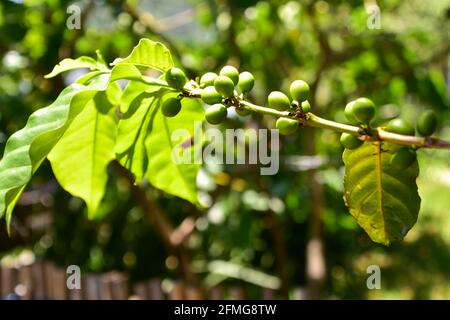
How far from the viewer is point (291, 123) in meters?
0.67

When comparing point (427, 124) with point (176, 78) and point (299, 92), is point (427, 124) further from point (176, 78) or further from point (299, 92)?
point (176, 78)

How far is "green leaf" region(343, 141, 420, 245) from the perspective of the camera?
0.74 m

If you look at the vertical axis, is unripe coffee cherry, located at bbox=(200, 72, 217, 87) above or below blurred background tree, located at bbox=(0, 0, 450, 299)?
below

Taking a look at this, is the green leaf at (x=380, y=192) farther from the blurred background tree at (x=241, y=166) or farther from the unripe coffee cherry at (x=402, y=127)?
the blurred background tree at (x=241, y=166)

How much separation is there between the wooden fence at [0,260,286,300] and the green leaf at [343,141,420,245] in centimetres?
155

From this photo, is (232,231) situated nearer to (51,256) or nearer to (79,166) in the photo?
(51,256)

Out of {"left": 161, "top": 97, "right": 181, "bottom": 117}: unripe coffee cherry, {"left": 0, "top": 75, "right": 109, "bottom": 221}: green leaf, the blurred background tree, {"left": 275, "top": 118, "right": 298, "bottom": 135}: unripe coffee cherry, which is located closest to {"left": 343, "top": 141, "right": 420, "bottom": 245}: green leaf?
{"left": 275, "top": 118, "right": 298, "bottom": 135}: unripe coffee cherry

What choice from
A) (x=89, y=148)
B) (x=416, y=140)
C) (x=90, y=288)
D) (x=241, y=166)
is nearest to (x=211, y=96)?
(x=416, y=140)

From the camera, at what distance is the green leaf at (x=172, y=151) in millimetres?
908

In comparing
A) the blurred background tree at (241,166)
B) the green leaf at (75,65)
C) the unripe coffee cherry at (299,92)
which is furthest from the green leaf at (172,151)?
the blurred background tree at (241,166)

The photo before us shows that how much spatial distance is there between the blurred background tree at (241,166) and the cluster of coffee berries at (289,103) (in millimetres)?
1262

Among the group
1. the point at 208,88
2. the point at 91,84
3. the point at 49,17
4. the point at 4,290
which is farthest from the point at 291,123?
the point at 4,290

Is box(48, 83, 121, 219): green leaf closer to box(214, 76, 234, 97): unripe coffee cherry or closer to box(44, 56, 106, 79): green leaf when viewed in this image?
box(44, 56, 106, 79): green leaf

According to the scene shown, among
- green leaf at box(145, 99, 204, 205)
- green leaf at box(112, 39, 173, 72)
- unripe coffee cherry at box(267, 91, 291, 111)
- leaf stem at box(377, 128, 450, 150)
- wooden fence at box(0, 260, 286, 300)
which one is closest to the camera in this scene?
leaf stem at box(377, 128, 450, 150)
